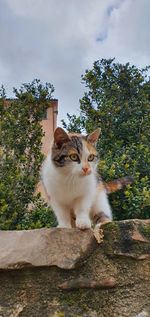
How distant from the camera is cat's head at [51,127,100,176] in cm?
224

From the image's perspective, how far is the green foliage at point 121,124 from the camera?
3531 mm

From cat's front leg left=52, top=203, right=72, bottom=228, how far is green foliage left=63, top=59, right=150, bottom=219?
0.96 metres

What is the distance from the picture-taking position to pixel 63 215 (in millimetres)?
2551

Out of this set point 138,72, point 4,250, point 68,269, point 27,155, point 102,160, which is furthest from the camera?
point 138,72

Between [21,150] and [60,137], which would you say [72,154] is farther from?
[21,150]

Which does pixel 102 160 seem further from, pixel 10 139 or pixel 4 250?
pixel 4 250

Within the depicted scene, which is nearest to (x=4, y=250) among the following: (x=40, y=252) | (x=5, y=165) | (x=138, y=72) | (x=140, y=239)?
(x=40, y=252)

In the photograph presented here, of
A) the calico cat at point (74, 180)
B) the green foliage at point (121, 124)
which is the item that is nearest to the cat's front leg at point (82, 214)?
the calico cat at point (74, 180)

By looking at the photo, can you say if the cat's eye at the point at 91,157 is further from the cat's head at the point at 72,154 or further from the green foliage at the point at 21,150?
the green foliage at the point at 21,150

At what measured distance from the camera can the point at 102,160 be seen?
3840mm

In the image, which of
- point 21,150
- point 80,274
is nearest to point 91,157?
point 80,274

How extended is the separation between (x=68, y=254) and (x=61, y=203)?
0.40 meters

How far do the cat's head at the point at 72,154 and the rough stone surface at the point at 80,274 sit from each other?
0.37m

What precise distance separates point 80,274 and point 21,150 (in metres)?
Answer: 2.21
